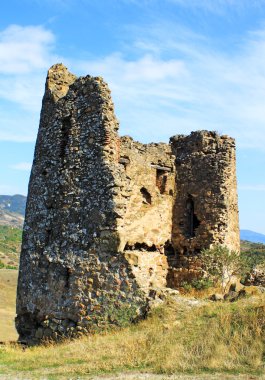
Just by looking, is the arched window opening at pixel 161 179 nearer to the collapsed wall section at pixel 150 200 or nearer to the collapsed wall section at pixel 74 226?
the collapsed wall section at pixel 150 200

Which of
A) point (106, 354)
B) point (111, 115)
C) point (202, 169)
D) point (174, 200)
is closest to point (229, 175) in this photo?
point (202, 169)

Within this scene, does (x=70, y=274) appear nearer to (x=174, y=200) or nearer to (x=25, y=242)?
(x=25, y=242)

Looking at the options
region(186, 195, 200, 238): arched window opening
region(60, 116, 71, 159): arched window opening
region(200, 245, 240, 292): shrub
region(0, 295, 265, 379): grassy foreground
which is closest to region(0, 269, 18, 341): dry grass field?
region(186, 195, 200, 238): arched window opening

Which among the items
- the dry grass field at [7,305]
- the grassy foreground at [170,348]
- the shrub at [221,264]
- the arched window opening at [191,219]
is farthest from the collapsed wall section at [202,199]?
the dry grass field at [7,305]

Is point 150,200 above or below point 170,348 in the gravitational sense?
above

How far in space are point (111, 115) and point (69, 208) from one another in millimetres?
2562

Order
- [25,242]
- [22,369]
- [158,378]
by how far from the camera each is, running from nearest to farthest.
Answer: [158,378]
[22,369]
[25,242]

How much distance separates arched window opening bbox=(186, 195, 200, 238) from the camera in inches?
653

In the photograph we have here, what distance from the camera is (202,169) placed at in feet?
53.8

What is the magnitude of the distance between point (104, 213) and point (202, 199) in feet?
16.3

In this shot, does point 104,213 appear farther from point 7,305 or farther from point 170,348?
point 7,305

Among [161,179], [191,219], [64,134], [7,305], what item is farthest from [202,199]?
[7,305]

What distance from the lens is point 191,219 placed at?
54.9 feet

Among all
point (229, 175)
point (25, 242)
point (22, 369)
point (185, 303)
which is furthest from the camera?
point (229, 175)
